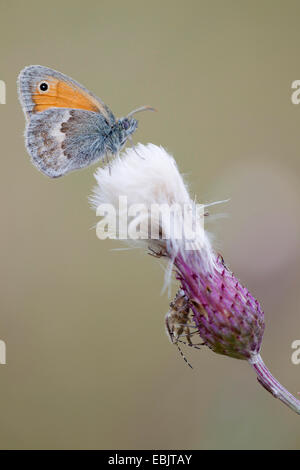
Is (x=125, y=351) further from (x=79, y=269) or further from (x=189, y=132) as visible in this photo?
(x=189, y=132)

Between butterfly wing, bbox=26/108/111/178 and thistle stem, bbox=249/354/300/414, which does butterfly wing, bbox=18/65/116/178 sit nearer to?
butterfly wing, bbox=26/108/111/178

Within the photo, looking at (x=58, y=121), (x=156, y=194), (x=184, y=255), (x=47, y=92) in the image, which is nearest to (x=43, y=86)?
(x=47, y=92)

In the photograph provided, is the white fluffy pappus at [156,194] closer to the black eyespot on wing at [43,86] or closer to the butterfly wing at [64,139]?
the butterfly wing at [64,139]

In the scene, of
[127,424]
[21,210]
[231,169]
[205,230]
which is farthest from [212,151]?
[205,230]

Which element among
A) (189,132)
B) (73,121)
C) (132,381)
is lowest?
(132,381)

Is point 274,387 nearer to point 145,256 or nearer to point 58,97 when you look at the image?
point 58,97

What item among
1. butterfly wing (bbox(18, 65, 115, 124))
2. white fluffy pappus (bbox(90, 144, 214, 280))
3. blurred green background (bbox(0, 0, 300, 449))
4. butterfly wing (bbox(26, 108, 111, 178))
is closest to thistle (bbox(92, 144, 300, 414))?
white fluffy pappus (bbox(90, 144, 214, 280))
